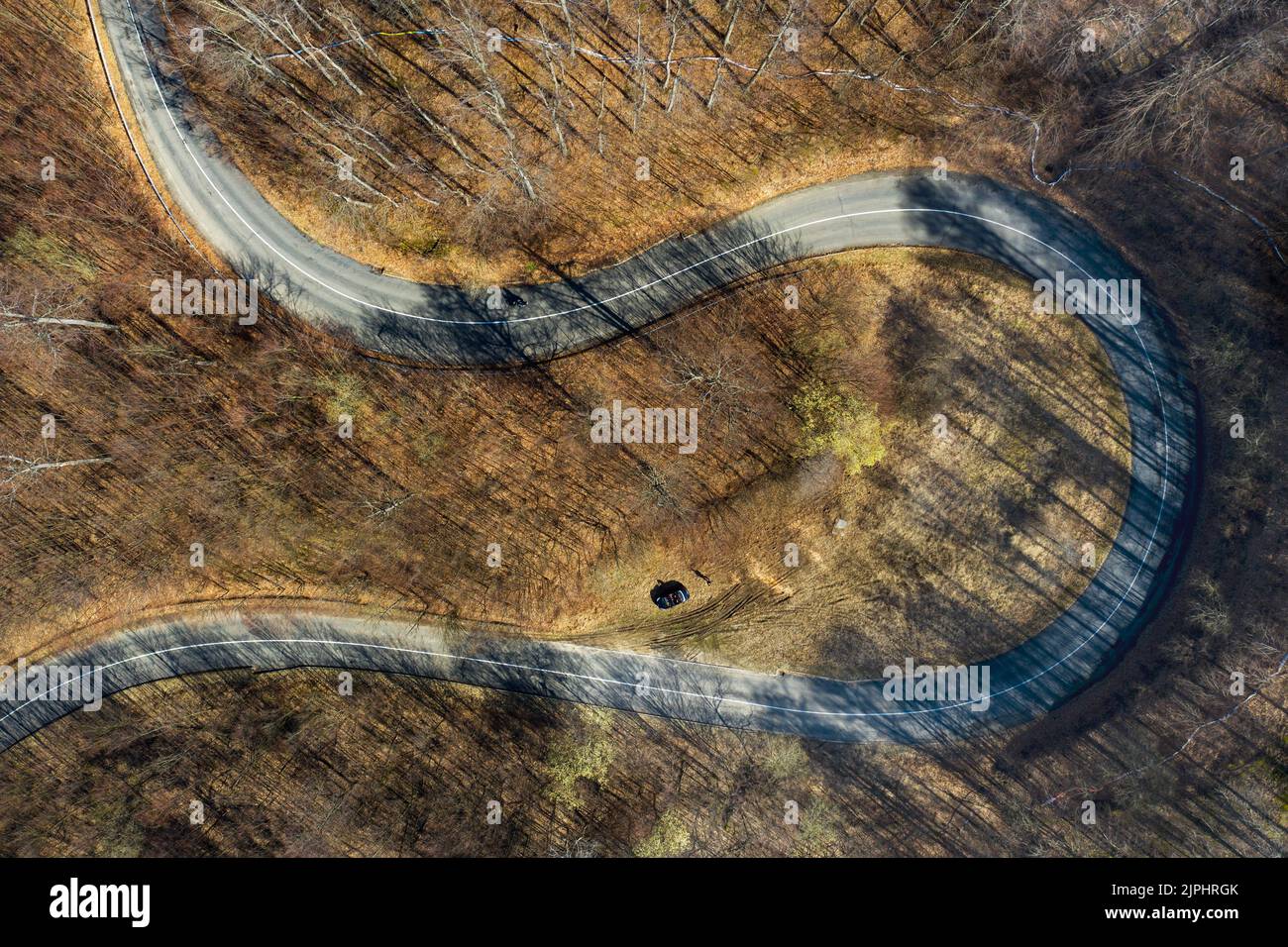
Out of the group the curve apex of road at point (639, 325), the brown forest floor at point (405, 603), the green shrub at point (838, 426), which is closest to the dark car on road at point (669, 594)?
the brown forest floor at point (405, 603)

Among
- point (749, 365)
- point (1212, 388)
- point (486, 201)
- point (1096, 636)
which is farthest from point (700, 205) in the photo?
point (1096, 636)

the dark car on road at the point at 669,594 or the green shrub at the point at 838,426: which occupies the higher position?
the green shrub at the point at 838,426

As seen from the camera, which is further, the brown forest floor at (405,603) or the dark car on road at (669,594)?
the dark car on road at (669,594)

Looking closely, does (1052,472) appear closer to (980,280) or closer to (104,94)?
(980,280)

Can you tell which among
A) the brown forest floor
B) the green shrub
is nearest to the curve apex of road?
the brown forest floor

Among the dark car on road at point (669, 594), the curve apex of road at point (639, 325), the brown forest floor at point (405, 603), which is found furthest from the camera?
the dark car on road at point (669, 594)

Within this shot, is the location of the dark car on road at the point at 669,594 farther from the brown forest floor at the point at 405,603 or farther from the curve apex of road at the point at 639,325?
the curve apex of road at the point at 639,325

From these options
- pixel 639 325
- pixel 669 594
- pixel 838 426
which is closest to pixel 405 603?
pixel 669 594

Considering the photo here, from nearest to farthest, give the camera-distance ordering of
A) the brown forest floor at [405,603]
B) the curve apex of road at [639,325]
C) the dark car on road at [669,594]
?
the brown forest floor at [405,603]
the curve apex of road at [639,325]
the dark car on road at [669,594]
